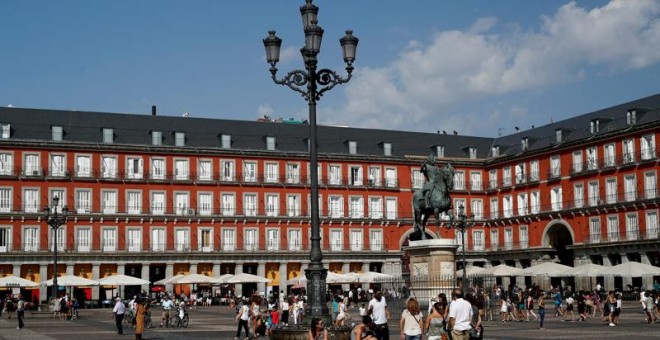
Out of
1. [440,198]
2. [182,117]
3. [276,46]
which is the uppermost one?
[182,117]

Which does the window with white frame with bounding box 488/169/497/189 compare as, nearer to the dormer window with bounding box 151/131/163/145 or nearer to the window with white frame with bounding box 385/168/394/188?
the window with white frame with bounding box 385/168/394/188

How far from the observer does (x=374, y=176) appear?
89438mm

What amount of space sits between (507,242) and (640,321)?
50.3 metres

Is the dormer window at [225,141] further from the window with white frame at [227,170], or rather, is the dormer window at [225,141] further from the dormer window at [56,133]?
the dormer window at [56,133]

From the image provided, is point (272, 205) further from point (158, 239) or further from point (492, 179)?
point (492, 179)

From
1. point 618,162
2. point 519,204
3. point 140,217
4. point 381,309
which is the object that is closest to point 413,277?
point 381,309

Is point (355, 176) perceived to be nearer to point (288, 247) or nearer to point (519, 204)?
point (288, 247)

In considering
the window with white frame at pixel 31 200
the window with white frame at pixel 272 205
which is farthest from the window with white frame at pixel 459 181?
the window with white frame at pixel 31 200

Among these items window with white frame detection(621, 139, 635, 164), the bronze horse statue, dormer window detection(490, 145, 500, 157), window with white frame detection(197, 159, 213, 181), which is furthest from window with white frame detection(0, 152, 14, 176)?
window with white frame detection(621, 139, 635, 164)

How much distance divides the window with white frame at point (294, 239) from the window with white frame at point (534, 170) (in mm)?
22190

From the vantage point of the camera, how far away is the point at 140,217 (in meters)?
80.1

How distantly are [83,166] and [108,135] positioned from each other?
149 inches

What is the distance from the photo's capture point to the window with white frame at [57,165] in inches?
3049

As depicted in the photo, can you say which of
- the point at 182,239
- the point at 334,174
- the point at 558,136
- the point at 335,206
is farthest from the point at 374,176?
the point at 182,239
